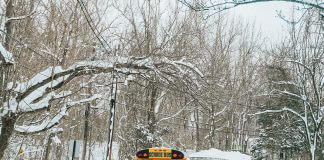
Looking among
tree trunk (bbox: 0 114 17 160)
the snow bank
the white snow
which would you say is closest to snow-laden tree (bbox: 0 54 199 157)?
tree trunk (bbox: 0 114 17 160)

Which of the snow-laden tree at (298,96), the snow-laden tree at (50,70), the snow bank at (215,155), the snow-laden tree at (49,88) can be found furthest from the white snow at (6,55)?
the snow bank at (215,155)

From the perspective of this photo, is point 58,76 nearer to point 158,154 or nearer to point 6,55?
point 6,55

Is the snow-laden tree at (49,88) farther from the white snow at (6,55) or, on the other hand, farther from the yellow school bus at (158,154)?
the yellow school bus at (158,154)

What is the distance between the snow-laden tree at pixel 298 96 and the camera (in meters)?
20.3

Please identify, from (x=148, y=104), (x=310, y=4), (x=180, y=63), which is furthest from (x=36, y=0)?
(x=148, y=104)

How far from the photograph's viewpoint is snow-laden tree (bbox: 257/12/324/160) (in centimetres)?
2034

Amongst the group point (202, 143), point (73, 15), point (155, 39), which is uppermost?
point (155, 39)

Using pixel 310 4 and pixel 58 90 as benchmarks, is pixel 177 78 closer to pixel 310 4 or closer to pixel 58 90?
pixel 58 90

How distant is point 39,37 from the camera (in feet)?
37.0

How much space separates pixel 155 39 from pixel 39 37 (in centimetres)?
1024

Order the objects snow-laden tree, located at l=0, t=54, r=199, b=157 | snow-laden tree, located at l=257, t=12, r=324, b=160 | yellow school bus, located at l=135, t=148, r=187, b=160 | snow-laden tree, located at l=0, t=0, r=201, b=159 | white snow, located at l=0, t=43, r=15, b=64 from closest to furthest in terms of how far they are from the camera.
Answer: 1. white snow, located at l=0, t=43, r=15, b=64
2. snow-laden tree, located at l=0, t=0, r=201, b=159
3. yellow school bus, located at l=135, t=148, r=187, b=160
4. snow-laden tree, located at l=0, t=54, r=199, b=157
5. snow-laden tree, located at l=257, t=12, r=324, b=160

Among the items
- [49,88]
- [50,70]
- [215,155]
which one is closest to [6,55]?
[50,70]

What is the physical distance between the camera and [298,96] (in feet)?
65.6

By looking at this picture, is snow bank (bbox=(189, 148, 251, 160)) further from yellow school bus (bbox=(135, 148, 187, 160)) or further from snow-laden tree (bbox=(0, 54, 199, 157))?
yellow school bus (bbox=(135, 148, 187, 160))
